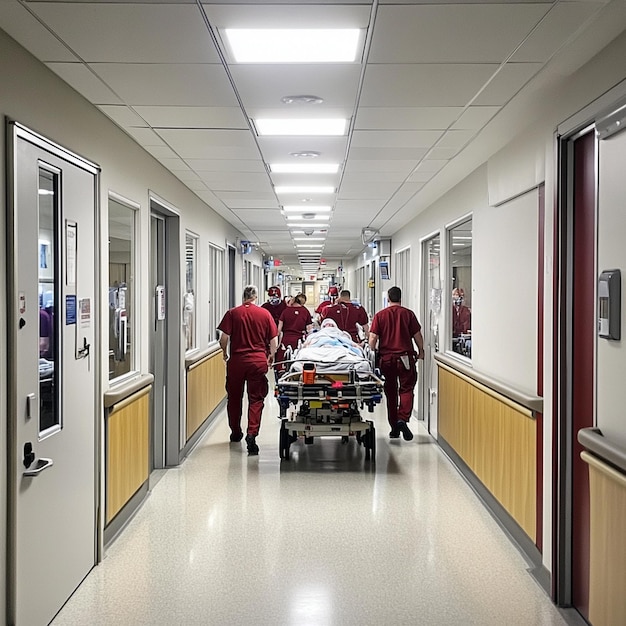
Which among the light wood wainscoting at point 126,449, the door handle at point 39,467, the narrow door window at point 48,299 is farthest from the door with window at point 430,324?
the door handle at point 39,467

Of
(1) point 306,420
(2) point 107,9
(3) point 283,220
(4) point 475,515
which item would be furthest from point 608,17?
(3) point 283,220

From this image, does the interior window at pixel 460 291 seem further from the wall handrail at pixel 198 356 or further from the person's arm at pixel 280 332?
the person's arm at pixel 280 332

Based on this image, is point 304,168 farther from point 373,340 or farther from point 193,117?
point 373,340

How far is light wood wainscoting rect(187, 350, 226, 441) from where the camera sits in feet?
22.4

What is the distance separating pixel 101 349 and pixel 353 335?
21.8ft

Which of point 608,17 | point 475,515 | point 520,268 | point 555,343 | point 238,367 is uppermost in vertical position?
point 608,17

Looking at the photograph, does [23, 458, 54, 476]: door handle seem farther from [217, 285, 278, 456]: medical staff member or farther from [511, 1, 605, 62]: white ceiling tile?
[217, 285, 278, 456]: medical staff member

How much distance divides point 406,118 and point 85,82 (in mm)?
1873

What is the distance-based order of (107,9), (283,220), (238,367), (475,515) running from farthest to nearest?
(283,220)
(238,367)
(475,515)
(107,9)

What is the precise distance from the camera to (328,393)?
5.86m

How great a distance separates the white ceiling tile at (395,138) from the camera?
4523mm

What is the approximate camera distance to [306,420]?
20.3 ft

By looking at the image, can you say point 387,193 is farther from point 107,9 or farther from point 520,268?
point 107,9

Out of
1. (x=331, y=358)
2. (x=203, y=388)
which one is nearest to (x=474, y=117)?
(x=331, y=358)
